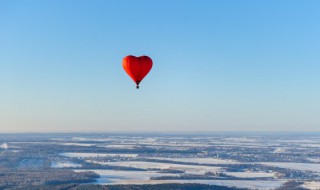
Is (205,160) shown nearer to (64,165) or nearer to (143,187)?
(64,165)

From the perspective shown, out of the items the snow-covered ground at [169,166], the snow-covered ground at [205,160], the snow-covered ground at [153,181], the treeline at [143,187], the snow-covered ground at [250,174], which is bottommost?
the treeline at [143,187]

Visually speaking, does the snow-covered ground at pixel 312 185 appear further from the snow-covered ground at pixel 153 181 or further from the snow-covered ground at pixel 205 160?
the snow-covered ground at pixel 205 160

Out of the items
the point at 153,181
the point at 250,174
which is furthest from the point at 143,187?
the point at 250,174

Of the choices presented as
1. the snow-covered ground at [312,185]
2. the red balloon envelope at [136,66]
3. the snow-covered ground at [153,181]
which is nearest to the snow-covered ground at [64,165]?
the snow-covered ground at [153,181]

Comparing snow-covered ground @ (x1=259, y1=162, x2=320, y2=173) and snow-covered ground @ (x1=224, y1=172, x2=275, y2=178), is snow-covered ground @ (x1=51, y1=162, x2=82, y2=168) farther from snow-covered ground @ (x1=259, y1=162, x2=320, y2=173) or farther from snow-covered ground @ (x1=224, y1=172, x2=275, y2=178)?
snow-covered ground @ (x1=259, y1=162, x2=320, y2=173)

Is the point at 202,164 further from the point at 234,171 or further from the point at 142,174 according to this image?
the point at 142,174

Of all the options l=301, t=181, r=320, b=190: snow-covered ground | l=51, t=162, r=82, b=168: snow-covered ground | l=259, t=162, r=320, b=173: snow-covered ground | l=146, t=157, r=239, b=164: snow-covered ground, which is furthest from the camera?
l=146, t=157, r=239, b=164: snow-covered ground

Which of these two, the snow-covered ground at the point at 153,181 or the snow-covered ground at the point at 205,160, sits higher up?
the snow-covered ground at the point at 205,160

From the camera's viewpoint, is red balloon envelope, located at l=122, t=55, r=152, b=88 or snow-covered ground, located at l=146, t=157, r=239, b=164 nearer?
red balloon envelope, located at l=122, t=55, r=152, b=88

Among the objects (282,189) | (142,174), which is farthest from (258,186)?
(142,174)

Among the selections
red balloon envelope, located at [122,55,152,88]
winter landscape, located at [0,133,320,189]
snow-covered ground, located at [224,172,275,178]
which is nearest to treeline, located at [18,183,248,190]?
winter landscape, located at [0,133,320,189]
